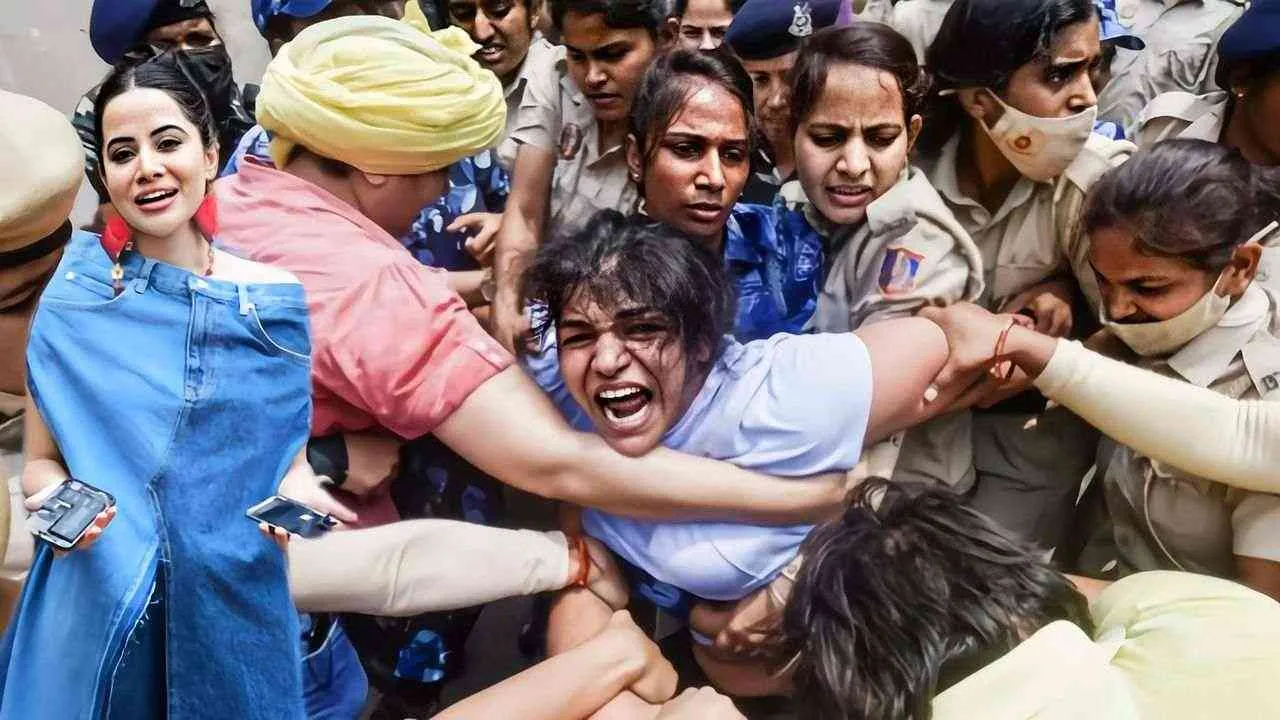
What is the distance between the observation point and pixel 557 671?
1174mm

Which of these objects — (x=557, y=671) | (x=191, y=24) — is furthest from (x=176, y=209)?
(x=557, y=671)

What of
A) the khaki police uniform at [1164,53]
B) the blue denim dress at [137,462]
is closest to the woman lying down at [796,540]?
the blue denim dress at [137,462]

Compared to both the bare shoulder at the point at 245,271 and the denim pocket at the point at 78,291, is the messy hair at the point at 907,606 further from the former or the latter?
the denim pocket at the point at 78,291

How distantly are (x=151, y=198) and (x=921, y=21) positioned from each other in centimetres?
109

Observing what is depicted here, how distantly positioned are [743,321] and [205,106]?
68cm

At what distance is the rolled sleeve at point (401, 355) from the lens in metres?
1.08

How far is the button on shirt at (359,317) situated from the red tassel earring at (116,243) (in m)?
0.11

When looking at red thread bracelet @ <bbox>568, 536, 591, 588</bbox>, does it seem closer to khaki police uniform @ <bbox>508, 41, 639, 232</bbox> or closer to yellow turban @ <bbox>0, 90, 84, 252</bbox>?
khaki police uniform @ <bbox>508, 41, 639, 232</bbox>

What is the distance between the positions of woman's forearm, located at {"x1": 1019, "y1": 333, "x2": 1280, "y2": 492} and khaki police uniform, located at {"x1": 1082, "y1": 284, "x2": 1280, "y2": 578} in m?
0.03

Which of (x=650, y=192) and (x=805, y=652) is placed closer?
(x=805, y=652)

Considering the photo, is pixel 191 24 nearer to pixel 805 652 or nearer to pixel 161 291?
pixel 161 291

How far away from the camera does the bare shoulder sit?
3.31 ft

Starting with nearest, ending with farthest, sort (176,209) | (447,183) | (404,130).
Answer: (176,209)
(404,130)
(447,183)

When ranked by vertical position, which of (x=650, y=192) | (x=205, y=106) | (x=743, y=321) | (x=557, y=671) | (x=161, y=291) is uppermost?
(x=205, y=106)
